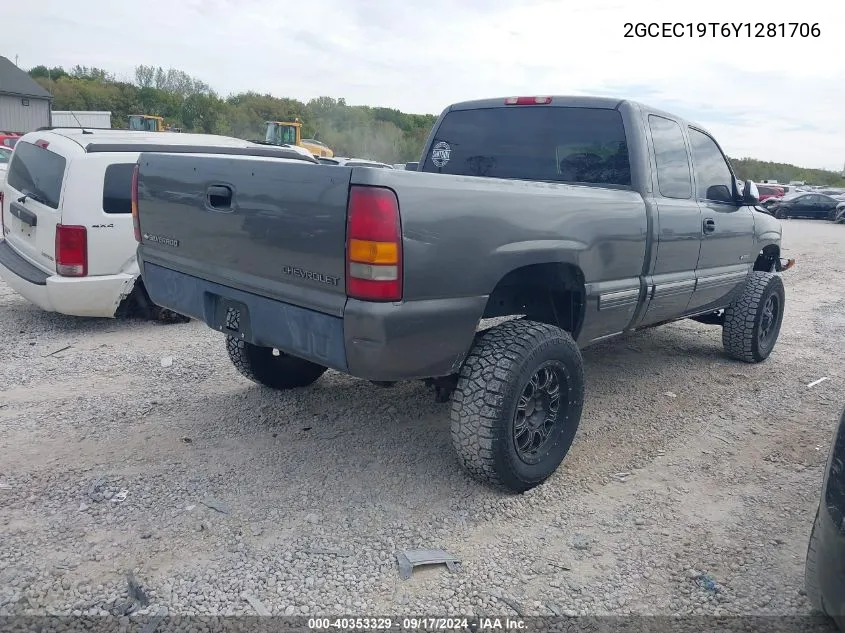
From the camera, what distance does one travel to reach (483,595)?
8.84 feet

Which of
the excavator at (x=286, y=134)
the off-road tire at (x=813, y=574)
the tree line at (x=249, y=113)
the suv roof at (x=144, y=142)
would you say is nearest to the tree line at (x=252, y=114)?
the tree line at (x=249, y=113)

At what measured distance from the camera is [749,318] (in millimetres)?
5711

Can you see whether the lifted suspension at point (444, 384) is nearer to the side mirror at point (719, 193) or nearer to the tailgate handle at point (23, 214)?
the side mirror at point (719, 193)

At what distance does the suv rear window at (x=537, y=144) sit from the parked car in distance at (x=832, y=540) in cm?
240

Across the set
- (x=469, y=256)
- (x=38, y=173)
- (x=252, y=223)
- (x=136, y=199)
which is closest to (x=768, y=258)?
(x=469, y=256)

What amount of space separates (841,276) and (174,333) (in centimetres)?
1104

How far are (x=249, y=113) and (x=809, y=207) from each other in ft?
133

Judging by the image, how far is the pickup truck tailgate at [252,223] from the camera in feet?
9.32

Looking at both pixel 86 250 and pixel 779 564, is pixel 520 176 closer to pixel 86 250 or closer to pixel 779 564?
pixel 779 564

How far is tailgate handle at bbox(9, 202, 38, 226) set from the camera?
19.6 ft

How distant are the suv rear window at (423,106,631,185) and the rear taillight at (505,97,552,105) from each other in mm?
32

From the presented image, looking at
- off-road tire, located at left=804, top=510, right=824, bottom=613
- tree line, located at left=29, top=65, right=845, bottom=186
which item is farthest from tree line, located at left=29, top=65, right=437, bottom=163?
off-road tire, located at left=804, top=510, right=824, bottom=613

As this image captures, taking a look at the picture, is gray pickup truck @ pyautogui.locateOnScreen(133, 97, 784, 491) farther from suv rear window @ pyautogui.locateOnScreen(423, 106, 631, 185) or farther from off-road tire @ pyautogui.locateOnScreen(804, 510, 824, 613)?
off-road tire @ pyautogui.locateOnScreen(804, 510, 824, 613)

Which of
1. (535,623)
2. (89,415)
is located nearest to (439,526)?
(535,623)
